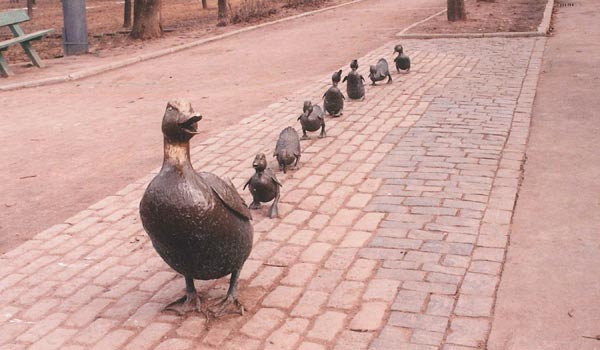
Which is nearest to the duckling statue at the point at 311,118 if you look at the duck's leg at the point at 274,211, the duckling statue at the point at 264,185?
the duckling statue at the point at 264,185

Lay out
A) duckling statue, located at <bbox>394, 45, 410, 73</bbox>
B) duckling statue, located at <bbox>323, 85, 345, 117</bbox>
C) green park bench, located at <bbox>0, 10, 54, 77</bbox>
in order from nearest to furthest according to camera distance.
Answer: duckling statue, located at <bbox>323, 85, 345, 117</bbox> < duckling statue, located at <bbox>394, 45, 410, 73</bbox> < green park bench, located at <bbox>0, 10, 54, 77</bbox>

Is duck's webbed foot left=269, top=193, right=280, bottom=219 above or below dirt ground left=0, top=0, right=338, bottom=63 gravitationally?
below

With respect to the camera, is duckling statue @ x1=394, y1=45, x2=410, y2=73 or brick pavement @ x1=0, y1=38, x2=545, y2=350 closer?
brick pavement @ x1=0, y1=38, x2=545, y2=350

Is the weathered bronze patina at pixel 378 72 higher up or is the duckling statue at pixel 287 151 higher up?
the weathered bronze patina at pixel 378 72

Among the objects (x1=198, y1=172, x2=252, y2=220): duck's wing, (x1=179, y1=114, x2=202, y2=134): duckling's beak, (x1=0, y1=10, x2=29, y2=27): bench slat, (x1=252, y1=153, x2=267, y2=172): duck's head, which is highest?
(x1=0, y1=10, x2=29, y2=27): bench slat

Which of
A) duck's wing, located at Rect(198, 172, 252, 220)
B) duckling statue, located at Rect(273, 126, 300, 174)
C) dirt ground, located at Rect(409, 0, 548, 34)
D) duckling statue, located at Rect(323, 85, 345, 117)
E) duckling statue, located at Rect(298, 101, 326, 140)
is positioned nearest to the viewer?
duck's wing, located at Rect(198, 172, 252, 220)

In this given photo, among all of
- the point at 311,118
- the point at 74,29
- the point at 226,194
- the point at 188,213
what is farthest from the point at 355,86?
the point at 74,29

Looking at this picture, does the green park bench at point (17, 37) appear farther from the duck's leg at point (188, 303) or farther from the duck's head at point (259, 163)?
the duck's leg at point (188, 303)

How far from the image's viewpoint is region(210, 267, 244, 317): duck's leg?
467cm

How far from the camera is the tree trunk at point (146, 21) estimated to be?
2006 cm

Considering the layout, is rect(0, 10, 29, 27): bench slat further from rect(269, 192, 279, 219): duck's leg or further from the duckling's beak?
the duckling's beak

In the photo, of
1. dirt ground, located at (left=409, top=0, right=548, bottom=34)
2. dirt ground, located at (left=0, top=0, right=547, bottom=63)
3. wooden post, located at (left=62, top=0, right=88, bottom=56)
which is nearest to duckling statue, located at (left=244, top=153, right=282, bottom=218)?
dirt ground, located at (left=409, top=0, right=548, bottom=34)

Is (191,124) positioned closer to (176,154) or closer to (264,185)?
(176,154)

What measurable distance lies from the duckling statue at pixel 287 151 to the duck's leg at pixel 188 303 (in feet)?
9.53
